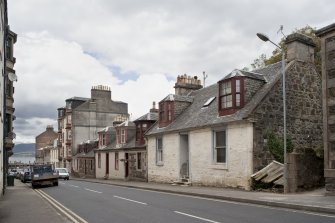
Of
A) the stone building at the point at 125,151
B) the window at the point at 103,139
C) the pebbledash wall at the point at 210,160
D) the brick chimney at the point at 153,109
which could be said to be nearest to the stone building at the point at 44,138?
the window at the point at 103,139

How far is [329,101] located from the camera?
56.9 feet

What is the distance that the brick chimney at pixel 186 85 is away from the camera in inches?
1447

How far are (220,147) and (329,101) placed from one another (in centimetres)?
874

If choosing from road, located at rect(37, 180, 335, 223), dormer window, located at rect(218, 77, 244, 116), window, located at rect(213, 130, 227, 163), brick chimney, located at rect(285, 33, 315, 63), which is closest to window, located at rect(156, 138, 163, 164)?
window, located at rect(213, 130, 227, 163)

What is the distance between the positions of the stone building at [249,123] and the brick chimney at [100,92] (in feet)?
130

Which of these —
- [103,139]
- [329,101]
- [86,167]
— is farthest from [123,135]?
[329,101]

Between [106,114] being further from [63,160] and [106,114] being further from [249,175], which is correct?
[249,175]

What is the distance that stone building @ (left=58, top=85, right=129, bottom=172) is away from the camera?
217 ft

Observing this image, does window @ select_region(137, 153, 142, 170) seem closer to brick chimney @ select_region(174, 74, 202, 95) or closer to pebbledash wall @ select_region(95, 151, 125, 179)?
pebbledash wall @ select_region(95, 151, 125, 179)

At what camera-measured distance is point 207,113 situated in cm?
2747

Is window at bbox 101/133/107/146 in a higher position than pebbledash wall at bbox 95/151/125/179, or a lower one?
higher

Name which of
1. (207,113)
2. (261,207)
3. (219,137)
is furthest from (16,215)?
(207,113)

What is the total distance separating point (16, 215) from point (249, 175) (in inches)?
501

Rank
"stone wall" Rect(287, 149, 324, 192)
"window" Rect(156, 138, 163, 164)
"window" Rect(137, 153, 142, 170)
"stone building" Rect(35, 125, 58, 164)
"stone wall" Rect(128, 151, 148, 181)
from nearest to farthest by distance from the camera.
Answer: "stone wall" Rect(287, 149, 324, 192)
"window" Rect(156, 138, 163, 164)
"stone wall" Rect(128, 151, 148, 181)
"window" Rect(137, 153, 142, 170)
"stone building" Rect(35, 125, 58, 164)
